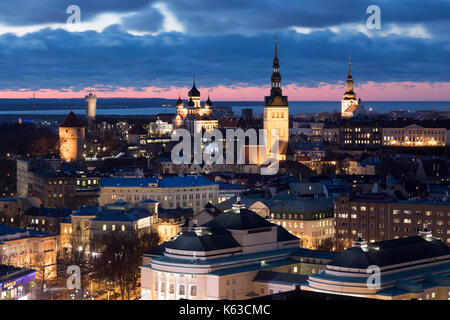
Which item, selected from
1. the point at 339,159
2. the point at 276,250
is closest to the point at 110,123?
the point at 339,159

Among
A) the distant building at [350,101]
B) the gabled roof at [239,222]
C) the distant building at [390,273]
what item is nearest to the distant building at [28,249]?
the gabled roof at [239,222]

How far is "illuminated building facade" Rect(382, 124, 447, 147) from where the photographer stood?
15262 centimetres

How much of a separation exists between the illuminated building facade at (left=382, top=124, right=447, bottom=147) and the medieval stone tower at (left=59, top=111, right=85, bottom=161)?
159 ft

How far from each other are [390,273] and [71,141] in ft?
286

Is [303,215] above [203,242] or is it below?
below

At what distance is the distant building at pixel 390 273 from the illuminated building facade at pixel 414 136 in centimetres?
10413

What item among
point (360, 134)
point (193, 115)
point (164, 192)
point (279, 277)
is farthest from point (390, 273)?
point (193, 115)

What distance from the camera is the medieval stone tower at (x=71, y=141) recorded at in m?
127

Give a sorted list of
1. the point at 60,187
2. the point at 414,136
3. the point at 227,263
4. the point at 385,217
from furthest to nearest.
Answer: the point at 414,136, the point at 60,187, the point at 385,217, the point at 227,263

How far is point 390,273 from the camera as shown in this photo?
45031 mm

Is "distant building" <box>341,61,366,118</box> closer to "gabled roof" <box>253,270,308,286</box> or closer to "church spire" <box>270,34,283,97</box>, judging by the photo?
"church spire" <box>270,34,283,97</box>

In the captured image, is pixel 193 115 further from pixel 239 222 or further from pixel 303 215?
pixel 239 222

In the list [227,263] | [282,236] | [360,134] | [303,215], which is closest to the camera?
[227,263]
